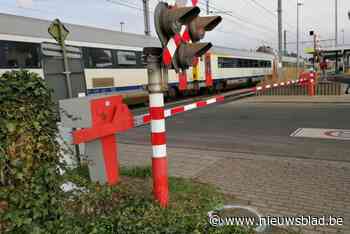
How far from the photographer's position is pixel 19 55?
1016 cm

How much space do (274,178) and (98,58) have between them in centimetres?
1010

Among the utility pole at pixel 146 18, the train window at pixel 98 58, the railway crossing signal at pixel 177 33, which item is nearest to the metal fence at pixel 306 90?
the utility pole at pixel 146 18

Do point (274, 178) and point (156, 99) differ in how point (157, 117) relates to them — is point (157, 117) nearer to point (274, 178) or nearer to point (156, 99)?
point (156, 99)

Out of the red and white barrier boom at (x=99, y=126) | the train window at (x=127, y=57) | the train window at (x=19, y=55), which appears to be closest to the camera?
the red and white barrier boom at (x=99, y=126)

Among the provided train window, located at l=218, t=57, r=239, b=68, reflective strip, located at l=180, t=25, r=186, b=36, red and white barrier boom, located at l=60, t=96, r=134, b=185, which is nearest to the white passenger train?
red and white barrier boom, located at l=60, t=96, r=134, b=185

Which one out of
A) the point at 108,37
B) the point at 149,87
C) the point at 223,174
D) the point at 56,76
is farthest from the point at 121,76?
the point at 149,87

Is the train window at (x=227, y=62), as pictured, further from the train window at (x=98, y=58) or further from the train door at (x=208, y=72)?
the train window at (x=98, y=58)

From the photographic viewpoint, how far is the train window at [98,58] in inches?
486

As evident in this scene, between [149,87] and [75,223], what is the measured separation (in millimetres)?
1424

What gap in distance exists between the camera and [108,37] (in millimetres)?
13438

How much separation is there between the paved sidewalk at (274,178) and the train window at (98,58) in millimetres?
7206

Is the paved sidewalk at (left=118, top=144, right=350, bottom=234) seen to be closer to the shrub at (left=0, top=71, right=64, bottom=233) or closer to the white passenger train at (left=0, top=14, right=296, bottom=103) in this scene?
the white passenger train at (left=0, top=14, right=296, bottom=103)

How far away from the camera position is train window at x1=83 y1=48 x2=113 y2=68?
12.4m

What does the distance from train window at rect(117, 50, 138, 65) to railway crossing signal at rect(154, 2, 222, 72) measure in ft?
35.7
